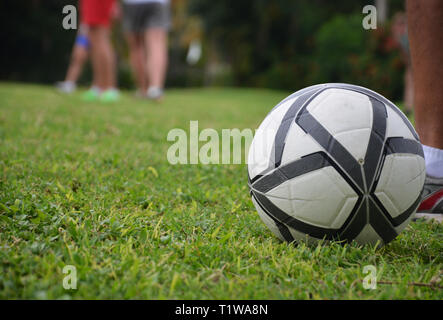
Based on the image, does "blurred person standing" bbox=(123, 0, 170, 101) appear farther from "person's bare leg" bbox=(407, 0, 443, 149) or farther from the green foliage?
the green foliage

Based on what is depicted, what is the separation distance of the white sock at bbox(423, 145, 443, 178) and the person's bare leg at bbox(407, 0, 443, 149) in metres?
0.06

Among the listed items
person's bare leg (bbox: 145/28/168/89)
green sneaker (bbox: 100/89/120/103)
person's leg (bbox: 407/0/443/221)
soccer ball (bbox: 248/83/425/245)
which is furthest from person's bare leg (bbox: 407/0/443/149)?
green sneaker (bbox: 100/89/120/103)

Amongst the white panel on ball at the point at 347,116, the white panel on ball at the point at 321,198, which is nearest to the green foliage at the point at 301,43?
the white panel on ball at the point at 347,116

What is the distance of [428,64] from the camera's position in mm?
2602

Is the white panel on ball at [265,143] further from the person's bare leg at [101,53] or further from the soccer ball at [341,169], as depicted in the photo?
the person's bare leg at [101,53]

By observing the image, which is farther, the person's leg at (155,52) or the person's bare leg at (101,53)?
the person's leg at (155,52)

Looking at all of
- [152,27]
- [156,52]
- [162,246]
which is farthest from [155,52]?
[162,246]

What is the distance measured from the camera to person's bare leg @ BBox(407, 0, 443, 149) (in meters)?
2.56

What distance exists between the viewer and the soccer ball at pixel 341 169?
1857 mm

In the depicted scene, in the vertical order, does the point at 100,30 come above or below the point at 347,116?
above

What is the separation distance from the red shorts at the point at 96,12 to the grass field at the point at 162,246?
5464 mm

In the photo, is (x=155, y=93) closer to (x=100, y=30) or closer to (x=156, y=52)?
(x=156, y=52)

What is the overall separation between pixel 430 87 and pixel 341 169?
121 centimetres

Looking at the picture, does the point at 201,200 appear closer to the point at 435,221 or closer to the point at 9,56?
the point at 435,221
